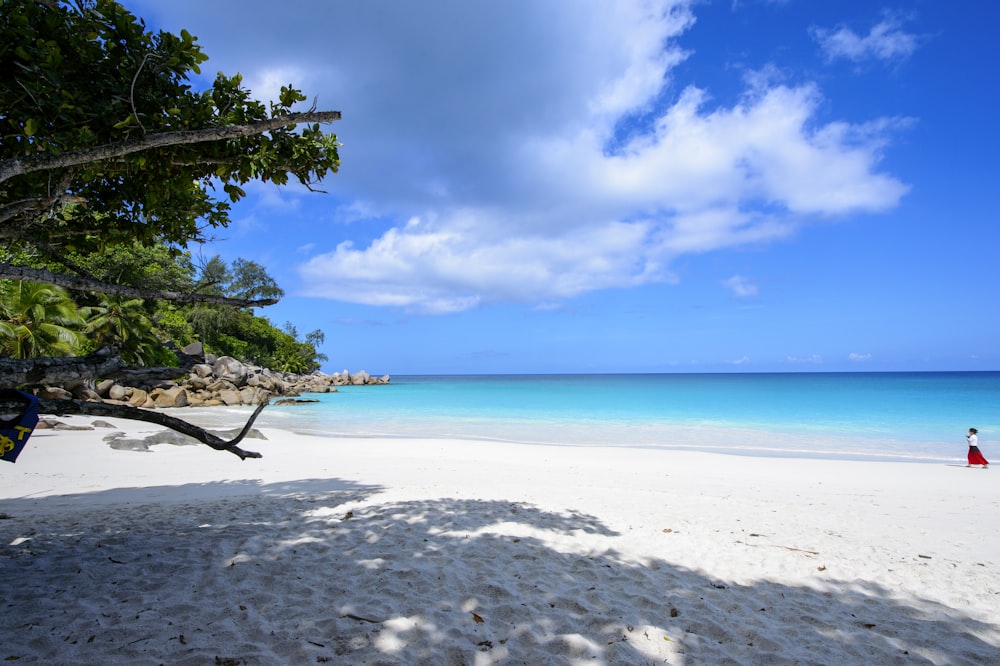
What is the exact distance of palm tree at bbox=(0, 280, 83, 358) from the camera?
61.3ft

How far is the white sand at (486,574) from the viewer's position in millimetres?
3252

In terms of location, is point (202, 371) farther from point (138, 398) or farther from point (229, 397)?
point (138, 398)

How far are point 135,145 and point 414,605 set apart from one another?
12.1 ft

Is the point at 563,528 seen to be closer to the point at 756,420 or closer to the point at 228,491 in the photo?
the point at 228,491

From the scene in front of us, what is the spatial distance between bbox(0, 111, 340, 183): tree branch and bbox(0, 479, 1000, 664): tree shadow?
2839mm

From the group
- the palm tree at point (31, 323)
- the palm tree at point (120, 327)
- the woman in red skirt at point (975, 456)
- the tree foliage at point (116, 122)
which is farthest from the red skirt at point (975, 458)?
the palm tree at point (120, 327)

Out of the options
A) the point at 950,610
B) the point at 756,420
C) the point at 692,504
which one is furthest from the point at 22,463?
the point at 756,420

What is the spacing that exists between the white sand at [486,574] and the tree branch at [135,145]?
Result: 2843mm

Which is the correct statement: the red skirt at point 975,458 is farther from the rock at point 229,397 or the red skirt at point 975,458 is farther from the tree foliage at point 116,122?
the rock at point 229,397

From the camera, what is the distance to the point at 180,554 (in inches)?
190

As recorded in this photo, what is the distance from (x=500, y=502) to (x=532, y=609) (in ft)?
12.5

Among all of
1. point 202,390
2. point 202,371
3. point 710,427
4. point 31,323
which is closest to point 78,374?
point 31,323

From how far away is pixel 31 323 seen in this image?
19781 mm

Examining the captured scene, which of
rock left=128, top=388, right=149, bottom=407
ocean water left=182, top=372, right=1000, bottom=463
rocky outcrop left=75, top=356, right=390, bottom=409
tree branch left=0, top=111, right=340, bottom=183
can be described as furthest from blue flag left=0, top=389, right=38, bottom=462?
rock left=128, top=388, right=149, bottom=407
